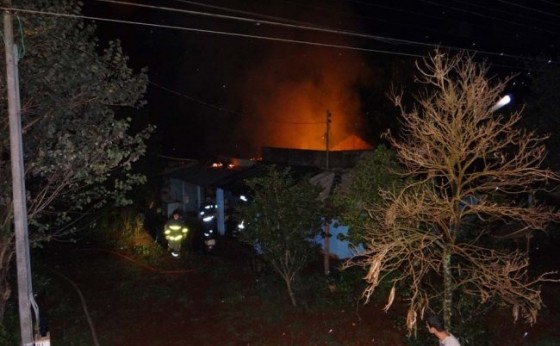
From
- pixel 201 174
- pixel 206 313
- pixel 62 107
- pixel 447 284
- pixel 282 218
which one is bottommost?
pixel 206 313

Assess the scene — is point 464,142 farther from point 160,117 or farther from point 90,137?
point 160,117

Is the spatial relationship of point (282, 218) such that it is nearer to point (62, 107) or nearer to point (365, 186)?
point (365, 186)

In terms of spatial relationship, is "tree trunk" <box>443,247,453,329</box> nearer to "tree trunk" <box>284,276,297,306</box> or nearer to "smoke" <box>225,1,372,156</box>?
"tree trunk" <box>284,276,297,306</box>

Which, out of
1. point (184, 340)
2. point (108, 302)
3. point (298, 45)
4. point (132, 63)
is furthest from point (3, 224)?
point (298, 45)

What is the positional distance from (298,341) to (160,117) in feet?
87.8

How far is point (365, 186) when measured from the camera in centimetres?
1025

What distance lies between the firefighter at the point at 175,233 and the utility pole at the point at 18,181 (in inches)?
382

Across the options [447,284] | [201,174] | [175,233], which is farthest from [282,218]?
[201,174]

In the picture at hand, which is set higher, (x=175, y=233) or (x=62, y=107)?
(x=62, y=107)

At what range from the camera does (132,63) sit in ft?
103

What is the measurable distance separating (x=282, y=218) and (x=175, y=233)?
6181 mm

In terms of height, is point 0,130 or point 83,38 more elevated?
point 83,38

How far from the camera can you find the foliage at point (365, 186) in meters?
10.2

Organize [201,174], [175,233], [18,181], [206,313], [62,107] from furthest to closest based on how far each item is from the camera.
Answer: [201,174] < [175,233] < [206,313] < [62,107] < [18,181]
